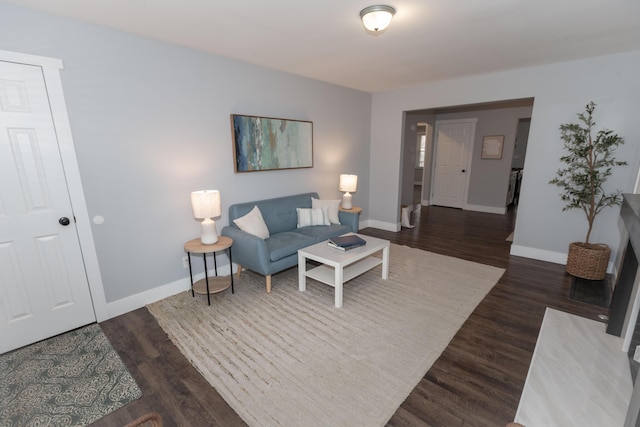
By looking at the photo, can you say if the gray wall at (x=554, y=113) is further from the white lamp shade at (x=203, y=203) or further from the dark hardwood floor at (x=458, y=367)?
the white lamp shade at (x=203, y=203)

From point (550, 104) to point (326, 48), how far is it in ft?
9.51

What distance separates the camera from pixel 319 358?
2.08 m

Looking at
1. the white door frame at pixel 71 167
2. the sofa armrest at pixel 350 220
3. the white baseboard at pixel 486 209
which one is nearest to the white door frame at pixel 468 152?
the white baseboard at pixel 486 209

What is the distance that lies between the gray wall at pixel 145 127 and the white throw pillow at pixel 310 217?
0.59 metres

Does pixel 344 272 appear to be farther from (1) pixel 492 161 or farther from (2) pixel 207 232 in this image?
(1) pixel 492 161

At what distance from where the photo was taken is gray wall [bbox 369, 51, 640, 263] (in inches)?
123

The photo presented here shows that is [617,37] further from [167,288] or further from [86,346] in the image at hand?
[86,346]

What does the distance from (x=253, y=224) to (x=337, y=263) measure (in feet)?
3.60

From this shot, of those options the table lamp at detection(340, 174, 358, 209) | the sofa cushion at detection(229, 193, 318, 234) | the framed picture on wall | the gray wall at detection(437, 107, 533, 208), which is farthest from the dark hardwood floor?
the framed picture on wall

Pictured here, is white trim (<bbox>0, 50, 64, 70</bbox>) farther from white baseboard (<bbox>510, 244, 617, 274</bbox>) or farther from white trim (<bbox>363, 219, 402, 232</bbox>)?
white baseboard (<bbox>510, 244, 617, 274</bbox>)

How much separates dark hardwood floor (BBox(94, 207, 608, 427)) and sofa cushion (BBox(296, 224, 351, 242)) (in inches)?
67.9

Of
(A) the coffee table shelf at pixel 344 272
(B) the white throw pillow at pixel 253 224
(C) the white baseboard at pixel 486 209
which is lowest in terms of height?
(C) the white baseboard at pixel 486 209

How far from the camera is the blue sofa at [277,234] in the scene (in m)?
2.94

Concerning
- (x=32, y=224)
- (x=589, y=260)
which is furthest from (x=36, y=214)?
(x=589, y=260)
